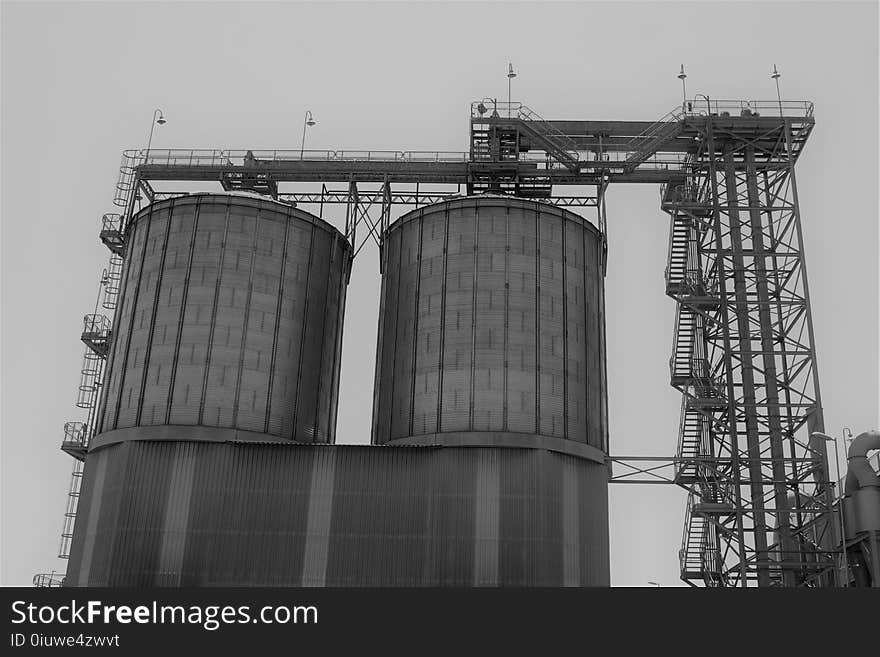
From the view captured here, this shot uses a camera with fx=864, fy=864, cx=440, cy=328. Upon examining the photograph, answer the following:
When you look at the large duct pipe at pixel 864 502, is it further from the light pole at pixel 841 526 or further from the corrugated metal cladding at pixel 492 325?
the corrugated metal cladding at pixel 492 325

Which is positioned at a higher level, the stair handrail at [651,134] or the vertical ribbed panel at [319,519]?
the stair handrail at [651,134]

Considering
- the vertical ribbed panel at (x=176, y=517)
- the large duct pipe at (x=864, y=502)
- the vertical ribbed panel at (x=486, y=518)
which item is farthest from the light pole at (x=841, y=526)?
the vertical ribbed panel at (x=176, y=517)

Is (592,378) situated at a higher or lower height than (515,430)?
higher

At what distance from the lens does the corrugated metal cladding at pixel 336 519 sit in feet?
115

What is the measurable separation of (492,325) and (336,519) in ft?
35.3

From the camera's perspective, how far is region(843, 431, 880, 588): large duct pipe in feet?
123

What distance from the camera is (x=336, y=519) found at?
36.0 meters

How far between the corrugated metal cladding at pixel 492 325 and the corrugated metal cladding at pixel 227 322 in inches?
133

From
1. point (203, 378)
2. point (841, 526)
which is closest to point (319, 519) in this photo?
point (203, 378)

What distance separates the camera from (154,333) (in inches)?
1550

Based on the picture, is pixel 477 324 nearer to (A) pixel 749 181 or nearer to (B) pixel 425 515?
(B) pixel 425 515

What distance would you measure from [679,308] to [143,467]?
27.6m

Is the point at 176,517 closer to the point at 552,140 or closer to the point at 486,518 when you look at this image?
the point at 486,518

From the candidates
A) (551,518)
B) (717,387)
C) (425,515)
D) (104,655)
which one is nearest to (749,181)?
(717,387)
